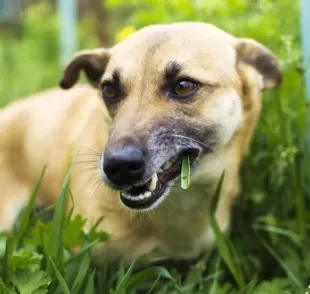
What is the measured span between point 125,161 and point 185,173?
0.31 m

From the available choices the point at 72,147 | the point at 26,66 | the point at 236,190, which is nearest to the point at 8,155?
the point at 72,147

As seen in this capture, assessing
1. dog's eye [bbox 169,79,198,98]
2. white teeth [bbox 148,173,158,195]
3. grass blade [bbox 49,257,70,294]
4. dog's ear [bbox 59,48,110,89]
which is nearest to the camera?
grass blade [bbox 49,257,70,294]

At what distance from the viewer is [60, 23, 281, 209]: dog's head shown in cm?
207

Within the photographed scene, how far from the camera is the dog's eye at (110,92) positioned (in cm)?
240

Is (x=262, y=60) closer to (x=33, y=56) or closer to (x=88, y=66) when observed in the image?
(x=88, y=66)

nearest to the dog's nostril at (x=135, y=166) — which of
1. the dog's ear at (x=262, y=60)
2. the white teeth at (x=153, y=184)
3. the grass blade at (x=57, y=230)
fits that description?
the white teeth at (x=153, y=184)

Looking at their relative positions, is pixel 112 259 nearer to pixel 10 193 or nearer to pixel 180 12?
pixel 10 193

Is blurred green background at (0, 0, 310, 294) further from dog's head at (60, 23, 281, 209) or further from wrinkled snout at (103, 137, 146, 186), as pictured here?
wrinkled snout at (103, 137, 146, 186)

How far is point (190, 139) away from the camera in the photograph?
88.1 inches

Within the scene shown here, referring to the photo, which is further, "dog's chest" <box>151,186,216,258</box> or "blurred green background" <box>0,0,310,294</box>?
"dog's chest" <box>151,186,216,258</box>

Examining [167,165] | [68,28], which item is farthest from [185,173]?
[68,28]

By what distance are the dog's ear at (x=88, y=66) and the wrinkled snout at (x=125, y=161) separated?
2.61 feet

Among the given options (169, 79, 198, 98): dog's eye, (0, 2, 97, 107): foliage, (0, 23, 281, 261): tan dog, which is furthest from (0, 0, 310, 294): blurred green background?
(0, 2, 97, 107): foliage

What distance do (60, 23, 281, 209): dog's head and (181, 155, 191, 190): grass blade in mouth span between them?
27 mm
